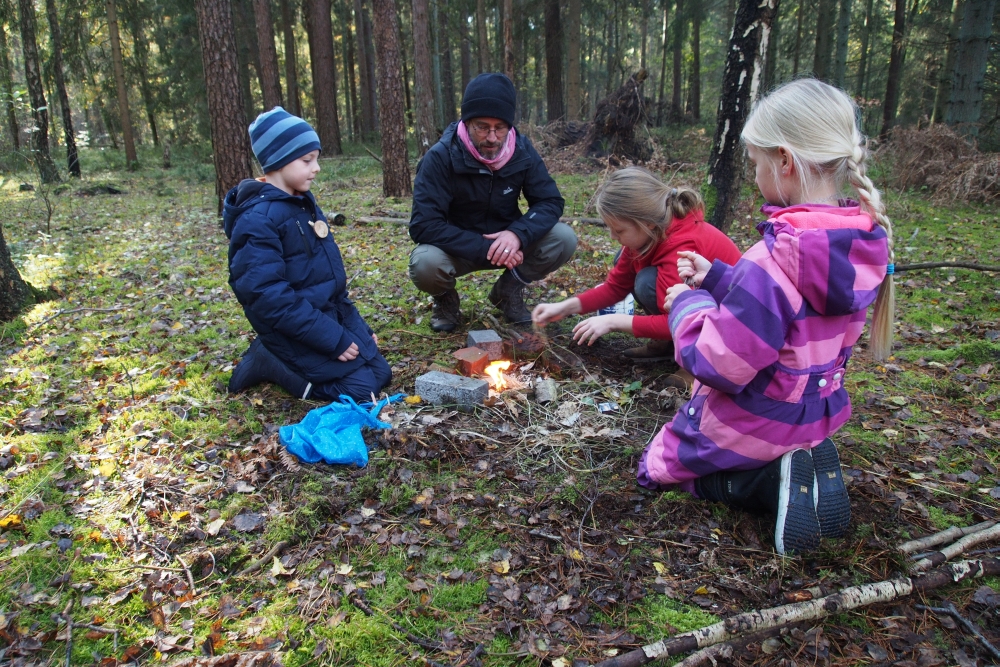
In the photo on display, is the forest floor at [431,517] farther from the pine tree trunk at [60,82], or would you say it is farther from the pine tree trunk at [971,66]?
the pine tree trunk at [60,82]

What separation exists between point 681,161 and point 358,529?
11341 millimetres

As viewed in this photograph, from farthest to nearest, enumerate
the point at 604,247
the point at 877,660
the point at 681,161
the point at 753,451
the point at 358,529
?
1. the point at 681,161
2. the point at 604,247
3. the point at 358,529
4. the point at 753,451
5. the point at 877,660

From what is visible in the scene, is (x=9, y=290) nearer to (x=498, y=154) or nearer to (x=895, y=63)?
(x=498, y=154)

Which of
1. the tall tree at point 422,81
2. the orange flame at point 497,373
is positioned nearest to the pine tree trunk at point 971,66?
the tall tree at point 422,81

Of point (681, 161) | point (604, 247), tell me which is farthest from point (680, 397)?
point (681, 161)

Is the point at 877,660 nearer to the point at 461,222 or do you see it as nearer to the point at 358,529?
the point at 358,529

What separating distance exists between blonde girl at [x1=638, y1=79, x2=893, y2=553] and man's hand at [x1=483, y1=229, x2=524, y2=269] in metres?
1.93

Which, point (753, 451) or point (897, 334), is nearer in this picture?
point (753, 451)

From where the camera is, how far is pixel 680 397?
3350mm

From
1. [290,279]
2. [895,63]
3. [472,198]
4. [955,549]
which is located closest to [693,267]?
[955,549]

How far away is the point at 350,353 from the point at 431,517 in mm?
1307

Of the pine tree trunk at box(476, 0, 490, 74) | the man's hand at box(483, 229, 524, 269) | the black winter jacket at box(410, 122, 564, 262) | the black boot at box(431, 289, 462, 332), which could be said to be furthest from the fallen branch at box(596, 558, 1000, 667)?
the pine tree trunk at box(476, 0, 490, 74)

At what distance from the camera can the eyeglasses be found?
4.03 metres

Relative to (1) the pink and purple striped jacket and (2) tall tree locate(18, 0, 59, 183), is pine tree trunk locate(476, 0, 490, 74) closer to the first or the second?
(2) tall tree locate(18, 0, 59, 183)
